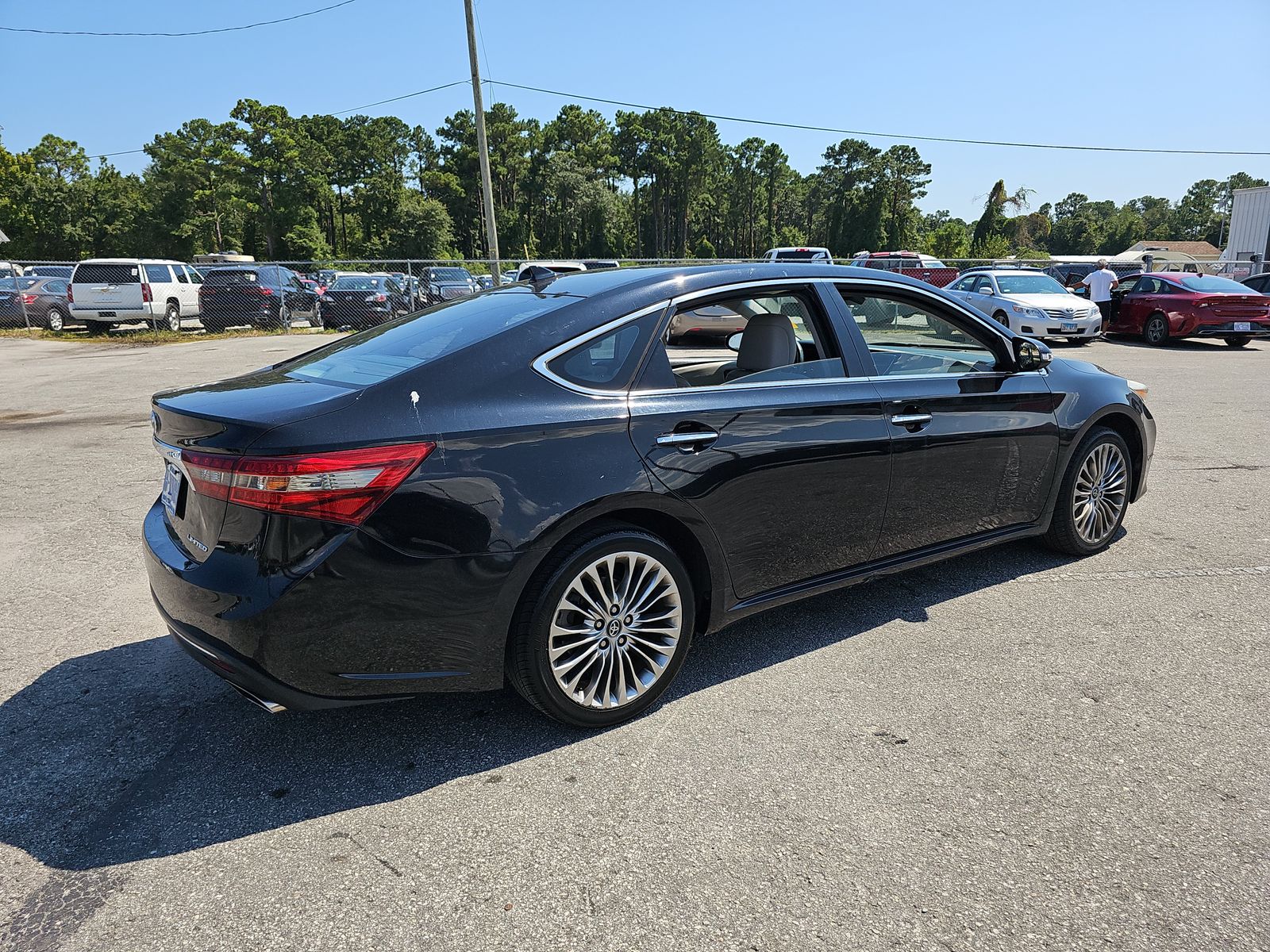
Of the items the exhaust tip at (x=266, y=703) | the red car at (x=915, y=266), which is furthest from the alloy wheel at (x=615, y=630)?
the red car at (x=915, y=266)

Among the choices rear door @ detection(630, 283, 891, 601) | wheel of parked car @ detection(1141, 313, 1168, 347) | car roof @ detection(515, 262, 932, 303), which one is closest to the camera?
rear door @ detection(630, 283, 891, 601)

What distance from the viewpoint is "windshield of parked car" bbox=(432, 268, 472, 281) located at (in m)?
25.0

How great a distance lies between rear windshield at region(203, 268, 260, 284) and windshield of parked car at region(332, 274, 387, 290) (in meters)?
2.31

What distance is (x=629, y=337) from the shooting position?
3209 millimetres

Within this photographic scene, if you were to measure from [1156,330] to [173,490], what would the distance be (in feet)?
66.4

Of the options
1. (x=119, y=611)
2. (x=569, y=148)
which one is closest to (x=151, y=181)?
(x=569, y=148)

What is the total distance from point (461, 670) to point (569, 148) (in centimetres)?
10210

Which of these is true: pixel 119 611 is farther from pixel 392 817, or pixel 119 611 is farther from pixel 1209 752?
pixel 1209 752

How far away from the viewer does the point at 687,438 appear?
316 centimetres

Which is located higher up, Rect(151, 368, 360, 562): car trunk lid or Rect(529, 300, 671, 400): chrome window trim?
Rect(529, 300, 671, 400): chrome window trim

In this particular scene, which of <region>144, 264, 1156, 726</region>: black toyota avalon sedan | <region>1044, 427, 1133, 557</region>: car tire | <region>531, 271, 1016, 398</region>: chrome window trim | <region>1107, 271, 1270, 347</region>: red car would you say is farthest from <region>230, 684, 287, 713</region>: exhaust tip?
Answer: <region>1107, 271, 1270, 347</region>: red car

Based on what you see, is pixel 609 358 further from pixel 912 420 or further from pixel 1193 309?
pixel 1193 309

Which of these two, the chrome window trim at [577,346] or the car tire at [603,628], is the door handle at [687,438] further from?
the car tire at [603,628]

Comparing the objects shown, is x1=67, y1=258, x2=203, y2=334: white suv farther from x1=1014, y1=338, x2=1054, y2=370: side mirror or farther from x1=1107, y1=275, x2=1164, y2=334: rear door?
x1=1107, y1=275, x2=1164, y2=334: rear door
